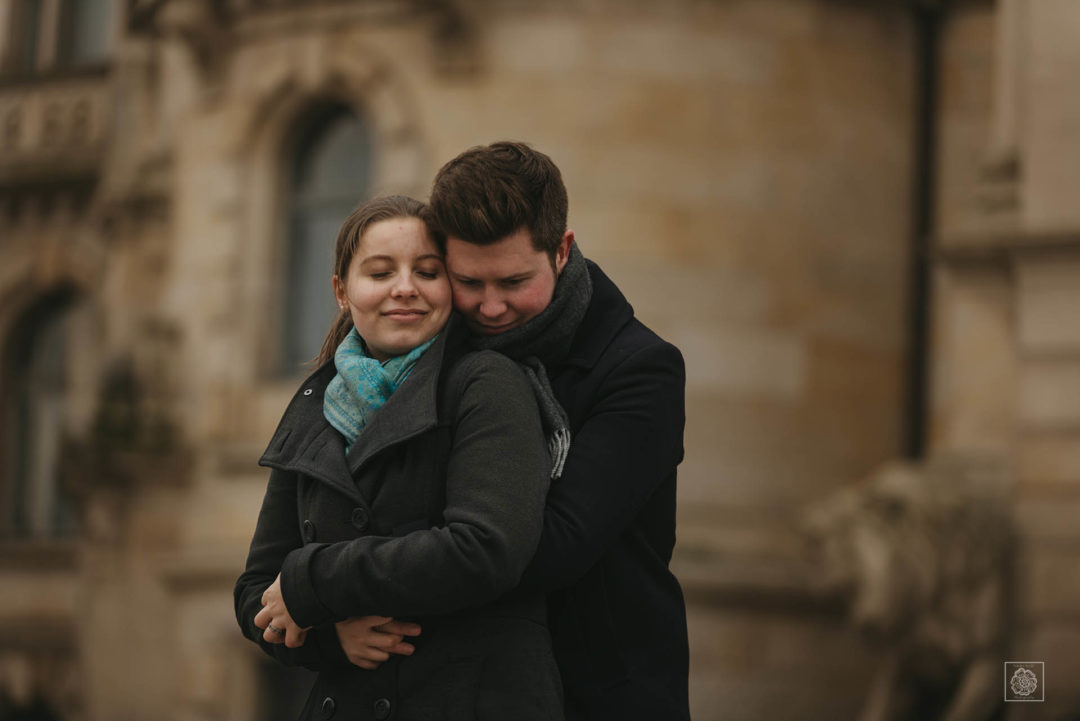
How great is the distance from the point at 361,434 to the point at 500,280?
0.38 metres

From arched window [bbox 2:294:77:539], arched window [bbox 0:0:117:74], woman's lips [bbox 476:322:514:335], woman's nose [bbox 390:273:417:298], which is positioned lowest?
arched window [bbox 2:294:77:539]

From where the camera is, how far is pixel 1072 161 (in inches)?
364

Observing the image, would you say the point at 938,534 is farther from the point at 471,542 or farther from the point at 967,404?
the point at 471,542

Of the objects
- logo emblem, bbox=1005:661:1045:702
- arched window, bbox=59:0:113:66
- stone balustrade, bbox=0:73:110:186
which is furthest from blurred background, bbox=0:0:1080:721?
arched window, bbox=59:0:113:66

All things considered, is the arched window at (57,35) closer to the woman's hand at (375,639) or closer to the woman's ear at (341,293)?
the woman's ear at (341,293)

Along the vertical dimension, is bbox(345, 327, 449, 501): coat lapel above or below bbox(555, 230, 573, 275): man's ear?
below

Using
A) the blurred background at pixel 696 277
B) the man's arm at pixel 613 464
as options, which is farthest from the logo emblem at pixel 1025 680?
the man's arm at pixel 613 464

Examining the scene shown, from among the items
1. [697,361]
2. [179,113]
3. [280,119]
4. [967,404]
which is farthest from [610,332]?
[179,113]

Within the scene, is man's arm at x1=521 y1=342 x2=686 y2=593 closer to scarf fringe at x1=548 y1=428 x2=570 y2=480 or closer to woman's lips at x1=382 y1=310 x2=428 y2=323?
scarf fringe at x1=548 y1=428 x2=570 y2=480

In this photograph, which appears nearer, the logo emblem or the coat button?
the coat button

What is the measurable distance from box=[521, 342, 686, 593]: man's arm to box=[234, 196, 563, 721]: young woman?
71 millimetres

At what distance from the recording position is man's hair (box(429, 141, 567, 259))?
3096 mm

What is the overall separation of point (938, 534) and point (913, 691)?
100cm

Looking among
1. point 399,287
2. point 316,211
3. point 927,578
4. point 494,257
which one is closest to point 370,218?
point 399,287
